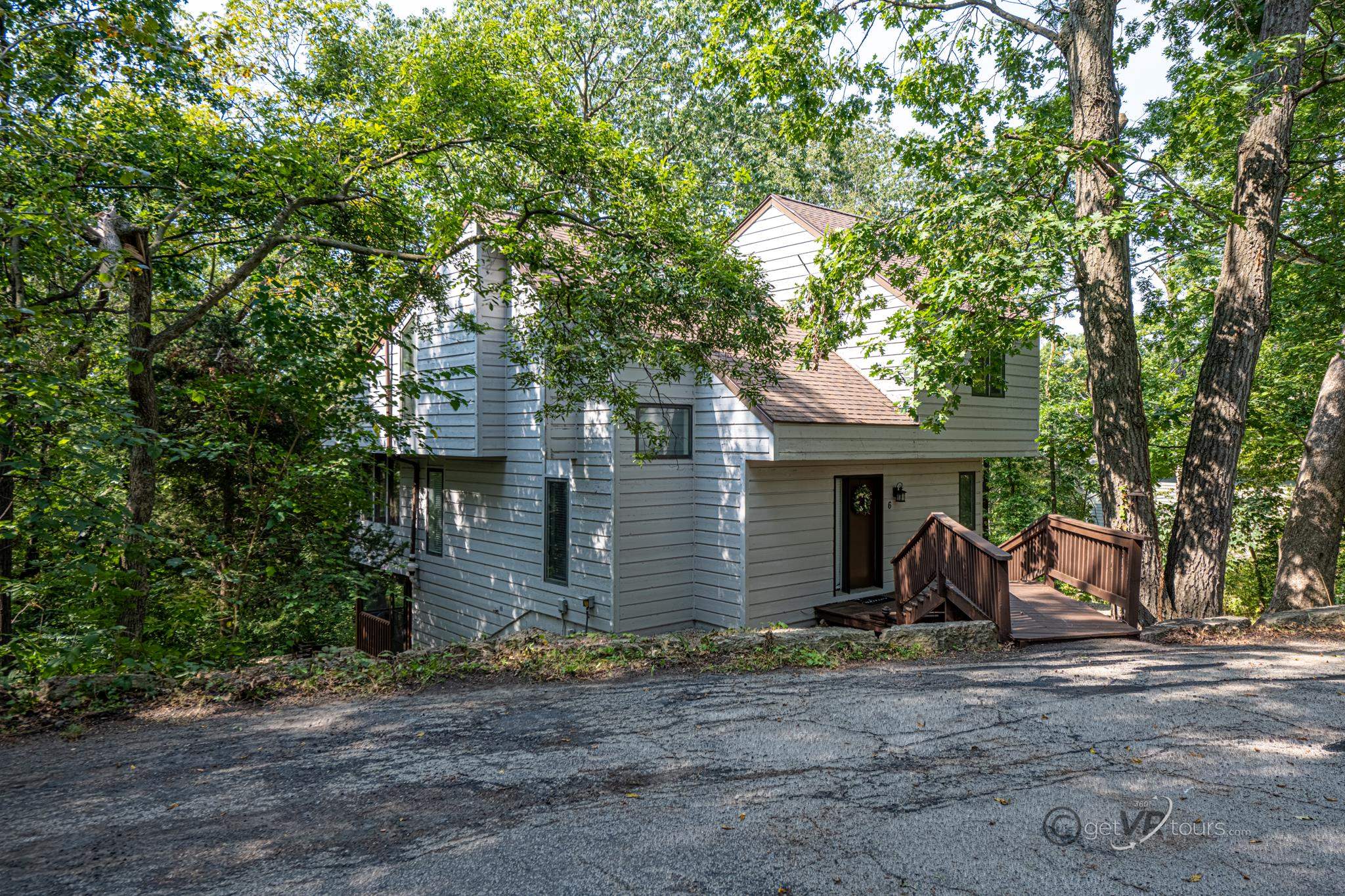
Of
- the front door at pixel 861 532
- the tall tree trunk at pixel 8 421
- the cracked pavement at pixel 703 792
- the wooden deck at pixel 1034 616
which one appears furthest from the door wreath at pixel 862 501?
the tall tree trunk at pixel 8 421

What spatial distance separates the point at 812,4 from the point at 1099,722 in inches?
365

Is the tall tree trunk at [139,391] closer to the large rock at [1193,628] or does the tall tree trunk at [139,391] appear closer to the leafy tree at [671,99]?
the large rock at [1193,628]

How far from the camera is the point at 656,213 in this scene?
8188mm

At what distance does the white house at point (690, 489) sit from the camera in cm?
1041

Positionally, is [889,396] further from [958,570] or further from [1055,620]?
[1055,620]

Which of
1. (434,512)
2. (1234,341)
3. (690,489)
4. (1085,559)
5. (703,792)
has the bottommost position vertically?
(703,792)

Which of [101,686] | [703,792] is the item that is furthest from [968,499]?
[101,686]

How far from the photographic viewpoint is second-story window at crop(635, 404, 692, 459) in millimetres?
10657

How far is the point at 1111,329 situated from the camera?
906cm

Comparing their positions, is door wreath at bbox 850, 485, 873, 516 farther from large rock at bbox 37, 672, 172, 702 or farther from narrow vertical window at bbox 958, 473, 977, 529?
large rock at bbox 37, 672, 172, 702

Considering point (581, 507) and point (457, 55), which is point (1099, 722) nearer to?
point (581, 507)

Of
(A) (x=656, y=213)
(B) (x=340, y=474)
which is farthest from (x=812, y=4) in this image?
(B) (x=340, y=474)

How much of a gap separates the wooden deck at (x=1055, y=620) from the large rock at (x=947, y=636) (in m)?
0.44

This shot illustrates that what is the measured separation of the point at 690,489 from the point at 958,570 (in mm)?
3797
